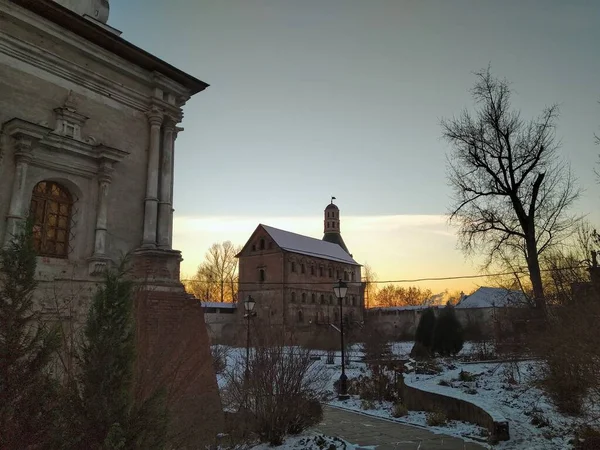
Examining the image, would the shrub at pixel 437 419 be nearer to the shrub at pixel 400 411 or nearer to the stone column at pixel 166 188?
the shrub at pixel 400 411

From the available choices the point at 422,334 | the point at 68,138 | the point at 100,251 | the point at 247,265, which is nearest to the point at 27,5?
the point at 68,138

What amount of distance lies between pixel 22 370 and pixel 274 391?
5994mm

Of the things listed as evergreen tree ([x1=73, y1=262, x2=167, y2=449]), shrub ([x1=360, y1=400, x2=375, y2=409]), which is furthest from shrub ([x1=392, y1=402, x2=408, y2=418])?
evergreen tree ([x1=73, y1=262, x2=167, y2=449])

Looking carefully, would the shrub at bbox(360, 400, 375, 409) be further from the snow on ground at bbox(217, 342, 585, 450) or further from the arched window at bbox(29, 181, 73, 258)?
Answer: the arched window at bbox(29, 181, 73, 258)

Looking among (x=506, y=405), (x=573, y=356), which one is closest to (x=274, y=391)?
(x=573, y=356)

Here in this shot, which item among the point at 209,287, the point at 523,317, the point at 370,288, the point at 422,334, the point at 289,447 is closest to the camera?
the point at 289,447

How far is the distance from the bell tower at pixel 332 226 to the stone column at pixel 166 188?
58.9 meters

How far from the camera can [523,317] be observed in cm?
1481

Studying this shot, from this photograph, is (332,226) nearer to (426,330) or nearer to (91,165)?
(426,330)

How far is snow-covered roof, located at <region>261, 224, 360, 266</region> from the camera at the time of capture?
53.8 m

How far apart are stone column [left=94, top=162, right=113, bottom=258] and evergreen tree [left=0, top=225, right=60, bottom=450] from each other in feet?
18.6

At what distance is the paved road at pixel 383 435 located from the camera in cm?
1002

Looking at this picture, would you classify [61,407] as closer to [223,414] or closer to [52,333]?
[52,333]

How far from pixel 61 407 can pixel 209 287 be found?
65899mm
